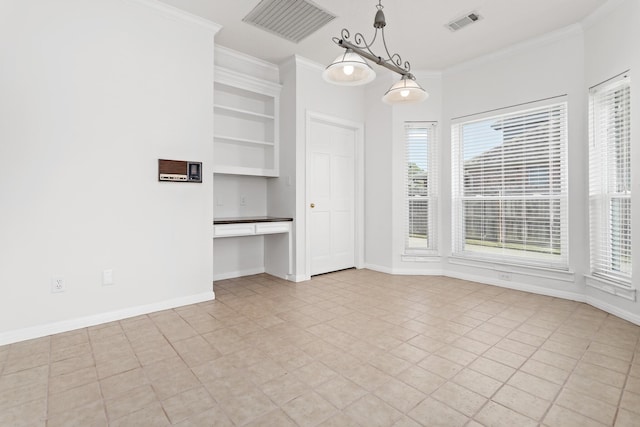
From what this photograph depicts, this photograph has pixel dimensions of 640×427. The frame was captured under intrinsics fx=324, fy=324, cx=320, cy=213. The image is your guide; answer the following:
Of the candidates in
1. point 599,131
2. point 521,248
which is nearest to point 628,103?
point 599,131

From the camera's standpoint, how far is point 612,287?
10.4 feet

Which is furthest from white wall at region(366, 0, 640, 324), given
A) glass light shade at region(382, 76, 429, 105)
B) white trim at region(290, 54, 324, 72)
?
glass light shade at region(382, 76, 429, 105)

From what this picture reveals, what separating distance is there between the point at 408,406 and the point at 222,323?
1793mm

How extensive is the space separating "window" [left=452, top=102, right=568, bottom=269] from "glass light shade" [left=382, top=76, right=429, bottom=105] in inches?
81.3

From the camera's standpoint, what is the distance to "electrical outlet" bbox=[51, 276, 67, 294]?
2713mm

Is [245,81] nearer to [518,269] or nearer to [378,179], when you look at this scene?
[378,179]

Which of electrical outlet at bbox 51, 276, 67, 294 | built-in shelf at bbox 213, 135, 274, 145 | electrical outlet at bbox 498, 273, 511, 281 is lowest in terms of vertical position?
electrical outlet at bbox 498, 273, 511, 281

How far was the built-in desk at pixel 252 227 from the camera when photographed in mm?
3732

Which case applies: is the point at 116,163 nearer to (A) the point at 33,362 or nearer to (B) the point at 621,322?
(A) the point at 33,362

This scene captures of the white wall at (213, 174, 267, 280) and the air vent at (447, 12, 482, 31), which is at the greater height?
the air vent at (447, 12, 482, 31)

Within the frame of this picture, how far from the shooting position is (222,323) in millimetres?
2920

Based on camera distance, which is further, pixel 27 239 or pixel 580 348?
pixel 27 239

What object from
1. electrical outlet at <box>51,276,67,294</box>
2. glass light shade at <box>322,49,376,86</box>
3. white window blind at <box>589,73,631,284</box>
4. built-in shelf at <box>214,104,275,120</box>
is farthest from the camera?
built-in shelf at <box>214,104,275,120</box>

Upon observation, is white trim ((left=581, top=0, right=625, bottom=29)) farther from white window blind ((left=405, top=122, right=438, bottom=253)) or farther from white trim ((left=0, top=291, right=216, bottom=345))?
white trim ((left=0, top=291, right=216, bottom=345))
